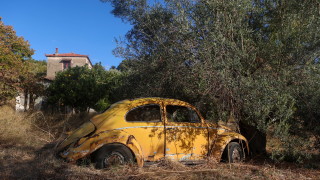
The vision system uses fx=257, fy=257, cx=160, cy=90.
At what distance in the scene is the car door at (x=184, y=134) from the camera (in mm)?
5596

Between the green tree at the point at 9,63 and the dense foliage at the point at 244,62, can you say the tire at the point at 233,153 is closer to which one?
the dense foliage at the point at 244,62

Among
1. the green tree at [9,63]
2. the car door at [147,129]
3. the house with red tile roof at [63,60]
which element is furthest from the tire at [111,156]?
the house with red tile roof at [63,60]

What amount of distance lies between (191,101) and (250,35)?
93.9 inches

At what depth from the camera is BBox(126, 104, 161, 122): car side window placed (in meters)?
5.52

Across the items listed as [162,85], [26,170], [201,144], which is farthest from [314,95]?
[26,170]

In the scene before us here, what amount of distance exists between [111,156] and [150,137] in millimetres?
902

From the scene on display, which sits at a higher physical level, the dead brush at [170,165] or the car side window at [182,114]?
the car side window at [182,114]

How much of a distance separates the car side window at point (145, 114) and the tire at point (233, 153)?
189cm

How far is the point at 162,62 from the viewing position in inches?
285

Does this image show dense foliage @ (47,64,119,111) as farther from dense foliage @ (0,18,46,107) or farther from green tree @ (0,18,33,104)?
green tree @ (0,18,33,104)

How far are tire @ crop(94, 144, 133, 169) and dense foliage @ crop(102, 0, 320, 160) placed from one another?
221 cm

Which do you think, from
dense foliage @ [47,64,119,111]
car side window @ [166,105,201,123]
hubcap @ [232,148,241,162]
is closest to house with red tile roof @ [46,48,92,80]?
dense foliage @ [47,64,119,111]

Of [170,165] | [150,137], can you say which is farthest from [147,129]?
[170,165]

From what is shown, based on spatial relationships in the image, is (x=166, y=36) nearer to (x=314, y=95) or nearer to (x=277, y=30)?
(x=277, y=30)
